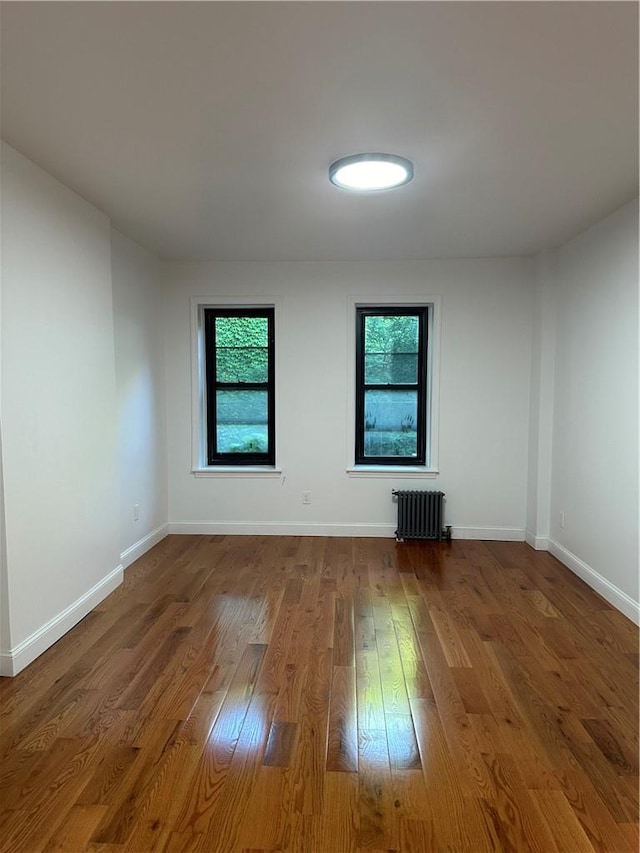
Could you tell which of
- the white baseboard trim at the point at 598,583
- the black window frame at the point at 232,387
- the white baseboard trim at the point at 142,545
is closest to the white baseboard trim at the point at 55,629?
the white baseboard trim at the point at 142,545

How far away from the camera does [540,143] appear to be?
2.34 m

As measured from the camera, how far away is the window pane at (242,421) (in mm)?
4895

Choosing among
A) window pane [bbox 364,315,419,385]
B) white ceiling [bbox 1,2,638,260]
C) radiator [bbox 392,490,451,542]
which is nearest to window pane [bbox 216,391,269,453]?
window pane [bbox 364,315,419,385]

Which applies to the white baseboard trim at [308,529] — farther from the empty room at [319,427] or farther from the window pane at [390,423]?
the window pane at [390,423]

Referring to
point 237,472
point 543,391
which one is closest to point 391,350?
point 543,391

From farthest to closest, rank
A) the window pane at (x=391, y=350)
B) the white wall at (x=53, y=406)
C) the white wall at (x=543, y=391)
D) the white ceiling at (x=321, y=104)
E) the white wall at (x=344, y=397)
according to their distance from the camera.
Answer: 1. the window pane at (x=391, y=350)
2. the white wall at (x=344, y=397)
3. the white wall at (x=543, y=391)
4. the white wall at (x=53, y=406)
5. the white ceiling at (x=321, y=104)

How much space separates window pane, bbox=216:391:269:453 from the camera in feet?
16.1

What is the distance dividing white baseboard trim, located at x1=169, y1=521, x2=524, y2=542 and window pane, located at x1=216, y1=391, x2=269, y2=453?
2.41ft

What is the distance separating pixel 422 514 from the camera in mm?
4617

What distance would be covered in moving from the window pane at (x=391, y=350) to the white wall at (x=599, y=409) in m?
1.28

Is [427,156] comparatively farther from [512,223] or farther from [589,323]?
[589,323]

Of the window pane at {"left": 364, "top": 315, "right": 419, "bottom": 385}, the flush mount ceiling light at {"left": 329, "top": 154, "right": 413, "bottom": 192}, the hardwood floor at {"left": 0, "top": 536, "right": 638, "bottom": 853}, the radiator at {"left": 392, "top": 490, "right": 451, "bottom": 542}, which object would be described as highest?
the flush mount ceiling light at {"left": 329, "top": 154, "right": 413, "bottom": 192}

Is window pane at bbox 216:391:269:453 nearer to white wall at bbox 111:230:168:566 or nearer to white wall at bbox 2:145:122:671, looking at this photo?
white wall at bbox 111:230:168:566

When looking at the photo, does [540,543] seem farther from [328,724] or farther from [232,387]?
[232,387]
